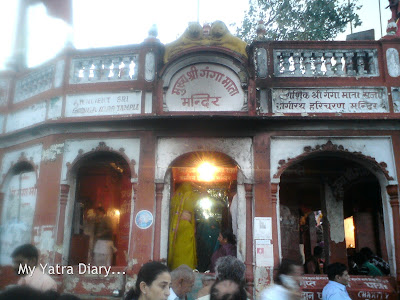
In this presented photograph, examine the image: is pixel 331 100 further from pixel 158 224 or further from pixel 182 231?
pixel 158 224

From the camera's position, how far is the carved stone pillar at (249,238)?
720 centimetres

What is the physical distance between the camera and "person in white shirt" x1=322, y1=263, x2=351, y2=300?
5021 millimetres

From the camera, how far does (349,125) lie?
7883 mm

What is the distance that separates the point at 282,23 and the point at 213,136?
10.0 m

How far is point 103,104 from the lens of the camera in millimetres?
8578

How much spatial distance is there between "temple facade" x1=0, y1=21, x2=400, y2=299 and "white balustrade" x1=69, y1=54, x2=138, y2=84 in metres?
0.03

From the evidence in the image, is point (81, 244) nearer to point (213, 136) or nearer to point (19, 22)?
point (213, 136)

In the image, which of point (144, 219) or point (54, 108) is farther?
point (54, 108)

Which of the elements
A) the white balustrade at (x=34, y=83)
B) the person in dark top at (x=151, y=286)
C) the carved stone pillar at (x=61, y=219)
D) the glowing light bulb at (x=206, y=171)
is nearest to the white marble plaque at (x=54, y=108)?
the white balustrade at (x=34, y=83)

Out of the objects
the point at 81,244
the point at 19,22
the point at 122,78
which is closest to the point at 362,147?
the point at 122,78

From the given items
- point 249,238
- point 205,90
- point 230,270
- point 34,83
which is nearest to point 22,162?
point 34,83

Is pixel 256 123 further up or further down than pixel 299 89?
further down

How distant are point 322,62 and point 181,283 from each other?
19.8 ft

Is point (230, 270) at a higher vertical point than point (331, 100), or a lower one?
lower
